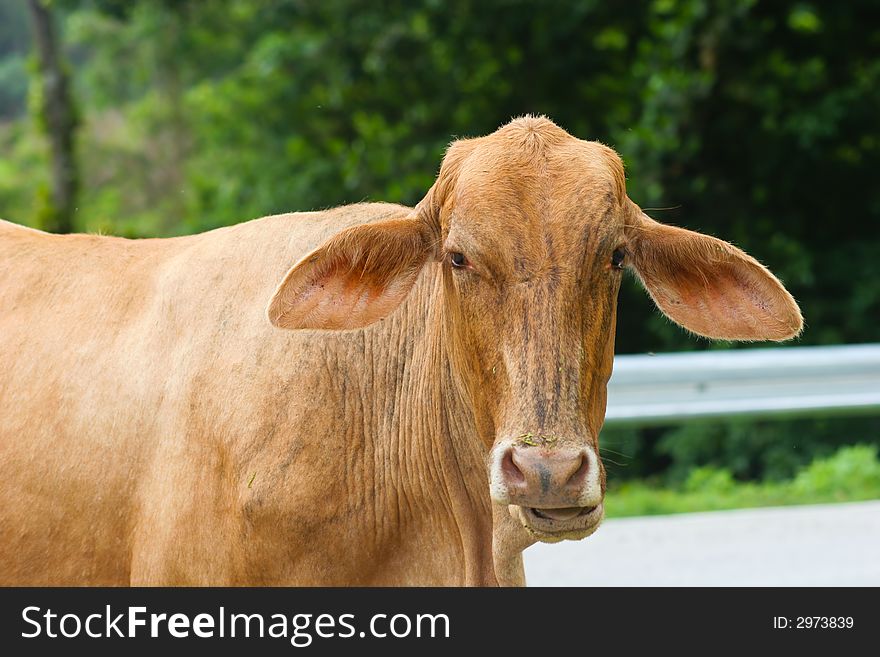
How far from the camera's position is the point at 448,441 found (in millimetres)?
3953

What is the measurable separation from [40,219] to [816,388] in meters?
9.32

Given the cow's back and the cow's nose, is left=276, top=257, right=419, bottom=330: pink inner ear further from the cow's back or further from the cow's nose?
the cow's nose

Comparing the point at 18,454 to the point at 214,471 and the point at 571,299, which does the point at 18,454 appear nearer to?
the point at 214,471

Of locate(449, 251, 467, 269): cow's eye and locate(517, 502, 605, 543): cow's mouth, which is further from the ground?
locate(449, 251, 467, 269): cow's eye

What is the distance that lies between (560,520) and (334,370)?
1.08m

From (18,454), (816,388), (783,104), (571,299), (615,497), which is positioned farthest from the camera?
(783,104)

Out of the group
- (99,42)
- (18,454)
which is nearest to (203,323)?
(18,454)

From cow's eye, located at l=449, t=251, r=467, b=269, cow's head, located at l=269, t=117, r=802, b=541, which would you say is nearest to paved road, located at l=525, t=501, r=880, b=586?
cow's head, located at l=269, t=117, r=802, b=541

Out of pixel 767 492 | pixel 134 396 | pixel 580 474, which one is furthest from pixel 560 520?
pixel 767 492

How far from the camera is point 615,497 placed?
8539mm

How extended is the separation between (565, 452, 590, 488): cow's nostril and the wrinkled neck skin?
0.71 metres

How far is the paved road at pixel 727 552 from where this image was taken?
6191 mm

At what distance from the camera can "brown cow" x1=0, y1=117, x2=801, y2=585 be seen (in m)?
3.43

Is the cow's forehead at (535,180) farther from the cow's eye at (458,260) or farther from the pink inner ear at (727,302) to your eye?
the pink inner ear at (727,302)
